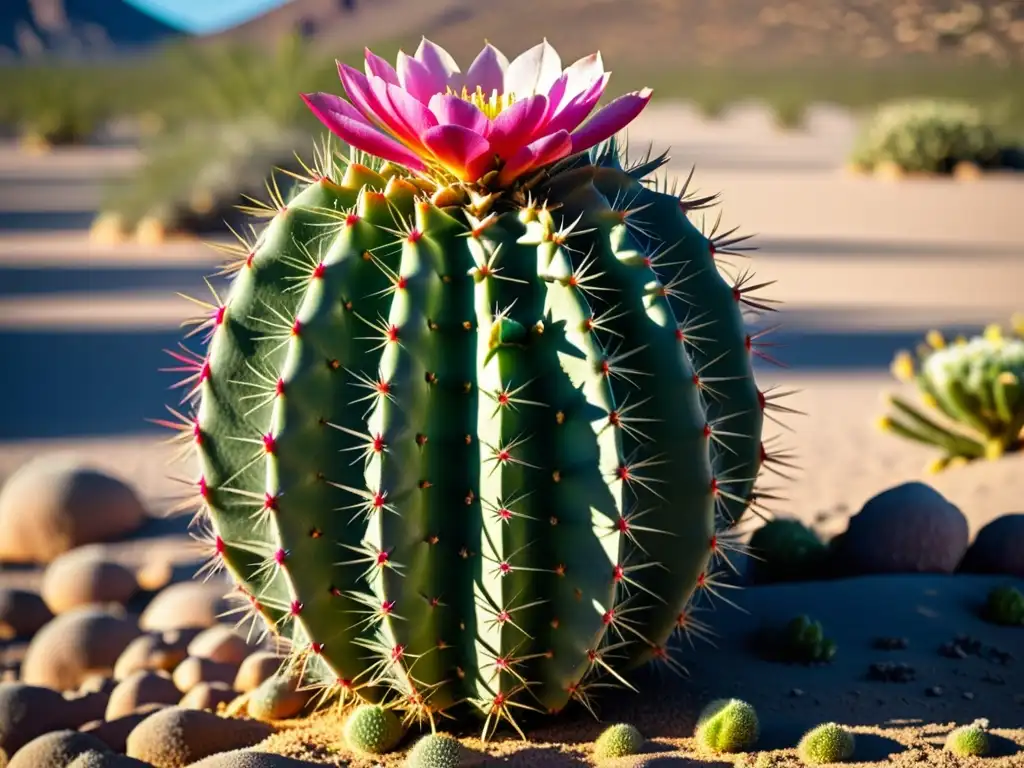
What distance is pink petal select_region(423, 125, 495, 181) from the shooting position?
2.86m

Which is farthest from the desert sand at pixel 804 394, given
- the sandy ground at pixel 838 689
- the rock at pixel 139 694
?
the rock at pixel 139 694

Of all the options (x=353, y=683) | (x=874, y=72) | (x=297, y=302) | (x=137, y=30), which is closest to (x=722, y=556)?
(x=353, y=683)

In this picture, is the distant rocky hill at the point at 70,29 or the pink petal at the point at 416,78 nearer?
the pink petal at the point at 416,78

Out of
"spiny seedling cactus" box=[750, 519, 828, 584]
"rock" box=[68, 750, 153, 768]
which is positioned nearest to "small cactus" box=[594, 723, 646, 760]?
"rock" box=[68, 750, 153, 768]

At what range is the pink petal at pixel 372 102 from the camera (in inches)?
117

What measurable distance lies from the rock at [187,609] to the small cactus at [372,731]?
1.77 meters

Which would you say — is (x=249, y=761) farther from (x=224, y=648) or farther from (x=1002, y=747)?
(x=1002, y=747)

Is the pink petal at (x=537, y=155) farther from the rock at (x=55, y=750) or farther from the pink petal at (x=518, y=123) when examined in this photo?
the rock at (x=55, y=750)

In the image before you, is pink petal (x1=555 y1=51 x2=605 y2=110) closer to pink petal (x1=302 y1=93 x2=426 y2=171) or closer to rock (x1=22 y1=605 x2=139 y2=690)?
pink petal (x1=302 y1=93 x2=426 y2=171)

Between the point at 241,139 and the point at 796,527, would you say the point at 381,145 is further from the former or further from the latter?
the point at 241,139

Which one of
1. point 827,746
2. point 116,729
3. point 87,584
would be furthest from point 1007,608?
point 87,584

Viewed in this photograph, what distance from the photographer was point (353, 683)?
3074 millimetres

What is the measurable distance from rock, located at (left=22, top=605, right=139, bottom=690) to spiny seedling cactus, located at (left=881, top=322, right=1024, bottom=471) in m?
3.38

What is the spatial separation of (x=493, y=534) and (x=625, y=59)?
8525cm
